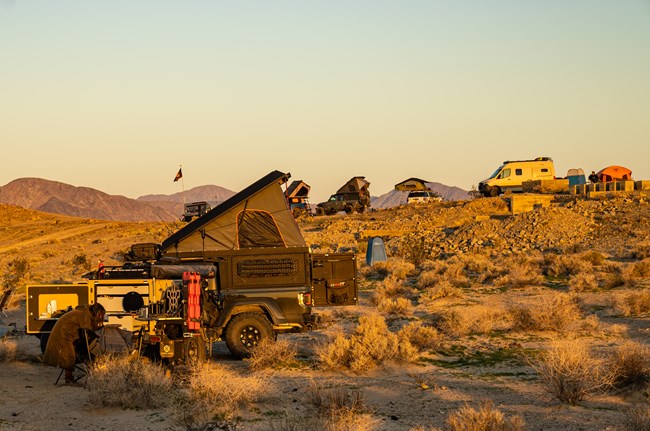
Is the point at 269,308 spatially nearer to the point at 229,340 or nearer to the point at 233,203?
the point at 229,340

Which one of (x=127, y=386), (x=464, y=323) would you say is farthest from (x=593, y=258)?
(x=127, y=386)

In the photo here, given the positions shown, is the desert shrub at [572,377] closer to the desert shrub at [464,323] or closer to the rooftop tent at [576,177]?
the desert shrub at [464,323]

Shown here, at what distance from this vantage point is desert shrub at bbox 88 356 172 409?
1117cm

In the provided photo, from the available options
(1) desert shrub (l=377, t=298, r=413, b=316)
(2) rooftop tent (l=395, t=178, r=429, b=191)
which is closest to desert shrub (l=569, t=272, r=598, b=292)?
(1) desert shrub (l=377, t=298, r=413, b=316)

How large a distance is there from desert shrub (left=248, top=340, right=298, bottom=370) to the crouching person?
9.19 ft

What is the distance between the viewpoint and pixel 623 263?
29.1 meters

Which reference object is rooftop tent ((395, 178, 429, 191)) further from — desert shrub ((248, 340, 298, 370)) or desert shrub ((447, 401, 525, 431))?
desert shrub ((447, 401, 525, 431))

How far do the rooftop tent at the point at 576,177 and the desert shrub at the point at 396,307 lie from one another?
1472 inches

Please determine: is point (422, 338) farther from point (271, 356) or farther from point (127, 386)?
point (127, 386)

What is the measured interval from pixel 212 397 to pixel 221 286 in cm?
420

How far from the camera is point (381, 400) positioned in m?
11.9

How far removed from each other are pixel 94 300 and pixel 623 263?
68.8 feet

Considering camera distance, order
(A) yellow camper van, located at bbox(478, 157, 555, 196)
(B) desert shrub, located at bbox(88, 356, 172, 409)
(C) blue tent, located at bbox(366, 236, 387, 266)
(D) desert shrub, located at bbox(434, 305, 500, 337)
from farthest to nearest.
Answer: (A) yellow camper van, located at bbox(478, 157, 555, 196), (C) blue tent, located at bbox(366, 236, 387, 266), (D) desert shrub, located at bbox(434, 305, 500, 337), (B) desert shrub, located at bbox(88, 356, 172, 409)

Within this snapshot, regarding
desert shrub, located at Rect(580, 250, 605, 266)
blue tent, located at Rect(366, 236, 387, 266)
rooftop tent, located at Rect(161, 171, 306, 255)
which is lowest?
desert shrub, located at Rect(580, 250, 605, 266)
